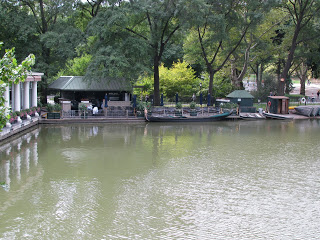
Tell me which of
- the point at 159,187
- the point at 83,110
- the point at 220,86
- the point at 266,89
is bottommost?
the point at 159,187

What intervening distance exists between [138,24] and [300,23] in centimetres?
2003

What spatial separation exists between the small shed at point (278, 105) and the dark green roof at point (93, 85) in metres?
16.0

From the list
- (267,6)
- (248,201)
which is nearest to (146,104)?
(267,6)

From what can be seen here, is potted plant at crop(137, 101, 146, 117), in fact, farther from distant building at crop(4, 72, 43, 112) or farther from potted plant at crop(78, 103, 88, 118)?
distant building at crop(4, 72, 43, 112)

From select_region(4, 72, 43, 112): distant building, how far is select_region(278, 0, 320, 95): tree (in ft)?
94.6

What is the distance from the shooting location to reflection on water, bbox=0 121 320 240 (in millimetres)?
13664

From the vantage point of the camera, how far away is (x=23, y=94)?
36.6 meters

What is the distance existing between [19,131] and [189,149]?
13631mm

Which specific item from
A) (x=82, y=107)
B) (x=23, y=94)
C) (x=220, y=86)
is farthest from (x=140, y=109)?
(x=220, y=86)

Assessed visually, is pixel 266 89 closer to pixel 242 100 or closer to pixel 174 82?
pixel 242 100

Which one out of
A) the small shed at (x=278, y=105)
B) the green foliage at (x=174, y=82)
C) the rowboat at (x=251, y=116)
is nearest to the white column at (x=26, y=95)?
the green foliage at (x=174, y=82)

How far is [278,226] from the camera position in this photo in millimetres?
13852

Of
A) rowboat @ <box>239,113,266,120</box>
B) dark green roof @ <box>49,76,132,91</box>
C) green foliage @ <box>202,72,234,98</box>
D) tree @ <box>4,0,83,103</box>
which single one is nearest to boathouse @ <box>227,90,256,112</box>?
rowboat @ <box>239,113,266,120</box>

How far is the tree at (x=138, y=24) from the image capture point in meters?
38.5
